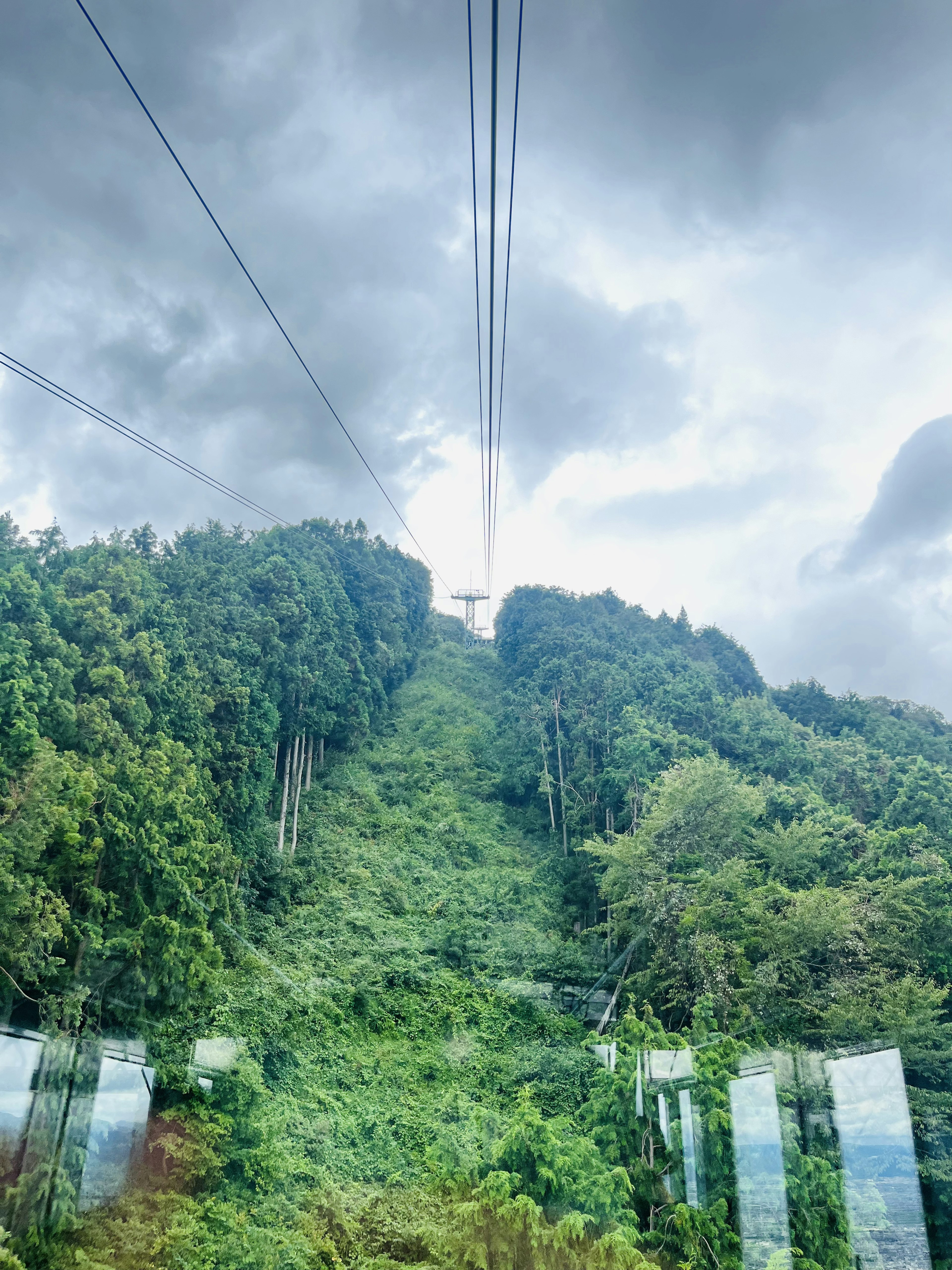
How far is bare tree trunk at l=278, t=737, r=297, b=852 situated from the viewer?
14.0 m

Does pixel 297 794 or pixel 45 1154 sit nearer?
pixel 45 1154

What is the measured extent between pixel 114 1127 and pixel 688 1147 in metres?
5.13

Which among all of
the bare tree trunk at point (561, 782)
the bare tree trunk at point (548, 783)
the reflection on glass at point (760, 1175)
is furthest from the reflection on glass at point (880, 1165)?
the bare tree trunk at point (548, 783)

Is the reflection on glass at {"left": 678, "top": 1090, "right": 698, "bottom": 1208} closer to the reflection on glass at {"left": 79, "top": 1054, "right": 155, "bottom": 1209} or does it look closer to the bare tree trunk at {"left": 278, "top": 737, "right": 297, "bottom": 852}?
the reflection on glass at {"left": 79, "top": 1054, "right": 155, "bottom": 1209}

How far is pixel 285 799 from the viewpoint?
578 inches

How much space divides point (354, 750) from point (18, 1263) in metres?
13.4

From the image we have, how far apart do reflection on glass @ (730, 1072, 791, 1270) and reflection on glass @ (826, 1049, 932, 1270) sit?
49 centimetres

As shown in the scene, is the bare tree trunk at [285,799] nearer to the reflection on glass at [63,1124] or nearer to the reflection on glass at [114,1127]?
the reflection on glass at [114,1127]

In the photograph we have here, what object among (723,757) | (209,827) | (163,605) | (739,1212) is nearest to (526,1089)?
(739,1212)

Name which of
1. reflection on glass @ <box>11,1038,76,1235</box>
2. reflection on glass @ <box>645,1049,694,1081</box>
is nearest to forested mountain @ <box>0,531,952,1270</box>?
reflection on glass @ <box>11,1038,76,1235</box>

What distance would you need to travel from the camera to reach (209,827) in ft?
33.5

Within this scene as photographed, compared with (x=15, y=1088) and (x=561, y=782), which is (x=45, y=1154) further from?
(x=561, y=782)

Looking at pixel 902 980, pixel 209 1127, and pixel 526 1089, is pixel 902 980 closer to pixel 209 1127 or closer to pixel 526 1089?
pixel 526 1089

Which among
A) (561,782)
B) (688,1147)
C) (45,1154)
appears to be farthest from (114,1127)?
(561,782)
